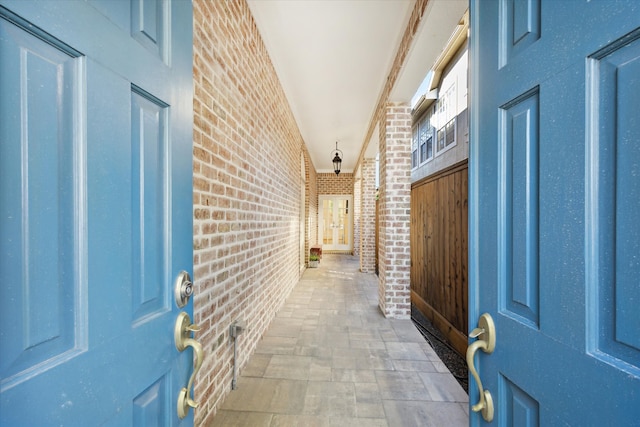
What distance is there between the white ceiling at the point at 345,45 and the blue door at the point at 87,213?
1.90m

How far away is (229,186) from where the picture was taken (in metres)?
1.85

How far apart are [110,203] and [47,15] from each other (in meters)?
0.34

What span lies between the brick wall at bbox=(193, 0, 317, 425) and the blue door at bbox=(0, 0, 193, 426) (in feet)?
2.32

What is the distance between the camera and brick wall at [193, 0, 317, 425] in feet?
4.81

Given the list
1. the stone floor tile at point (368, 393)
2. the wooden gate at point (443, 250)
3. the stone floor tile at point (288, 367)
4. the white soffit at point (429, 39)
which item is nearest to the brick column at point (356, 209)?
the wooden gate at point (443, 250)

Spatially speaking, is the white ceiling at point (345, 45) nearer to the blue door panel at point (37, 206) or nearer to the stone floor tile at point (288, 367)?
the blue door panel at point (37, 206)

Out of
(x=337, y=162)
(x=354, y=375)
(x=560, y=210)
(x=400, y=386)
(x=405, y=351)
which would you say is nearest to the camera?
(x=560, y=210)

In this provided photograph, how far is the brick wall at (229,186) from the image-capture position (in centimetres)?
147

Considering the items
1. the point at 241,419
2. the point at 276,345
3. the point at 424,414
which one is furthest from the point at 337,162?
the point at 241,419

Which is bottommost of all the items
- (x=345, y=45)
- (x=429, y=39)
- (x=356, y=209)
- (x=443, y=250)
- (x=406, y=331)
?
(x=406, y=331)

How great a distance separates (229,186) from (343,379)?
174 cm

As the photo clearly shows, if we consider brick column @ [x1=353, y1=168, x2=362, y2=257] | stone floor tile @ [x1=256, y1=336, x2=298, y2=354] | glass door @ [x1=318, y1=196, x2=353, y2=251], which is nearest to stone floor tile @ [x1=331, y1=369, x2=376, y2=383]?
stone floor tile @ [x1=256, y1=336, x2=298, y2=354]

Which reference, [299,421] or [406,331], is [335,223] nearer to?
[406,331]

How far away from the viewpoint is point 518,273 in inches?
26.2
